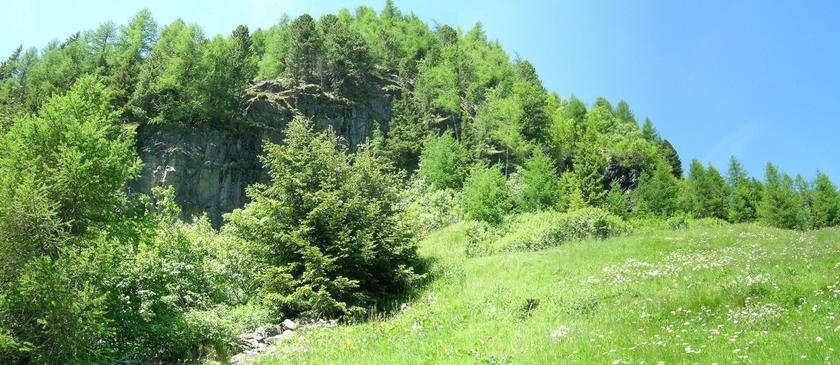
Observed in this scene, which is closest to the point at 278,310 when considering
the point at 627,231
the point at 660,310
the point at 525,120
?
the point at 660,310

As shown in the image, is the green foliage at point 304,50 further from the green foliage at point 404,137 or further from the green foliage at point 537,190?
the green foliage at point 537,190

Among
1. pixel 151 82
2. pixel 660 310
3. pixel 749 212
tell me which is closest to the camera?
pixel 660 310

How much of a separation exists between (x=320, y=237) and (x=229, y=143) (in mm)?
36513

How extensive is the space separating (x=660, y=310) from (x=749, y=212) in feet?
231

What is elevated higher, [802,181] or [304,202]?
[802,181]

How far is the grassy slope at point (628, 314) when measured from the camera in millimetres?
9531

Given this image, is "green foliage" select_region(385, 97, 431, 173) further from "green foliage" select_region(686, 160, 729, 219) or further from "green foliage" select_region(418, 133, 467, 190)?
"green foliage" select_region(686, 160, 729, 219)

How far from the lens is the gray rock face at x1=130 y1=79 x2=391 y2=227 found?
50.8m

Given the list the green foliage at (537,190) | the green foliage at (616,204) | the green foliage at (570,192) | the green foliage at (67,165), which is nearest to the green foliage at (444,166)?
the green foliage at (537,190)

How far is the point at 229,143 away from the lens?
5528 centimetres

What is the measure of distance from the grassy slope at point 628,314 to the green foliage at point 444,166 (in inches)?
1223

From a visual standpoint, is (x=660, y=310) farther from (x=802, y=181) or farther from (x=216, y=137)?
(x=802, y=181)

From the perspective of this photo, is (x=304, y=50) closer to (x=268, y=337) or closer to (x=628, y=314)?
(x=268, y=337)

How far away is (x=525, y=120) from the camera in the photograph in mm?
65312
